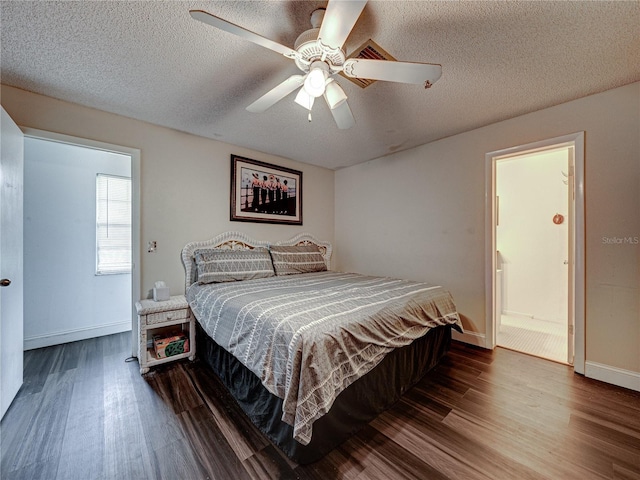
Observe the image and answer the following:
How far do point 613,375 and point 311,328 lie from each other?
2.65 m

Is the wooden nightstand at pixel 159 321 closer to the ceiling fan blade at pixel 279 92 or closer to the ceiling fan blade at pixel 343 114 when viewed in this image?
the ceiling fan blade at pixel 279 92

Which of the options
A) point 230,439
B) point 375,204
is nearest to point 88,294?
point 230,439

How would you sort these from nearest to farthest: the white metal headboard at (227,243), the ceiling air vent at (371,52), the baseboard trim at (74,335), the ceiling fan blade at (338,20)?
the ceiling fan blade at (338,20), the ceiling air vent at (371,52), the baseboard trim at (74,335), the white metal headboard at (227,243)

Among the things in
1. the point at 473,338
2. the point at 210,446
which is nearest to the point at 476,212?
the point at 473,338

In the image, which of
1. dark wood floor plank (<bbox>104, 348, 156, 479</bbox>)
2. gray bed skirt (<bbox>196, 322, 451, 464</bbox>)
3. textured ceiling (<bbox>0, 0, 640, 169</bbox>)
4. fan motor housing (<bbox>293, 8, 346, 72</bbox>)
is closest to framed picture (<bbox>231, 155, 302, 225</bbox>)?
textured ceiling (<bbox>0, 0, 640, 169</bbox>)

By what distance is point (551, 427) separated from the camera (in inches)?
64.1

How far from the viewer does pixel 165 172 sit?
9.18ft

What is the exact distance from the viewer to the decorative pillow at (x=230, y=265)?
2.63m

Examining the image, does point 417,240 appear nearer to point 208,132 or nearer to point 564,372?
point 564,372

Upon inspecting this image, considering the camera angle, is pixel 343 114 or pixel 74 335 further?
pixel 74 335

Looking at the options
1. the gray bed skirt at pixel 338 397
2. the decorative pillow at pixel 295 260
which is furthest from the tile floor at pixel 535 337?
the decorative pillow at pixel 295 260

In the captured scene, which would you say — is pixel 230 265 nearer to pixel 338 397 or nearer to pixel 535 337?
pixel 338 397

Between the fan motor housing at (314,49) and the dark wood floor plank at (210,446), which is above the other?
the fan motor housing at (314,49)

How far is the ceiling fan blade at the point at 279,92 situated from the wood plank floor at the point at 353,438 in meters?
2.17
